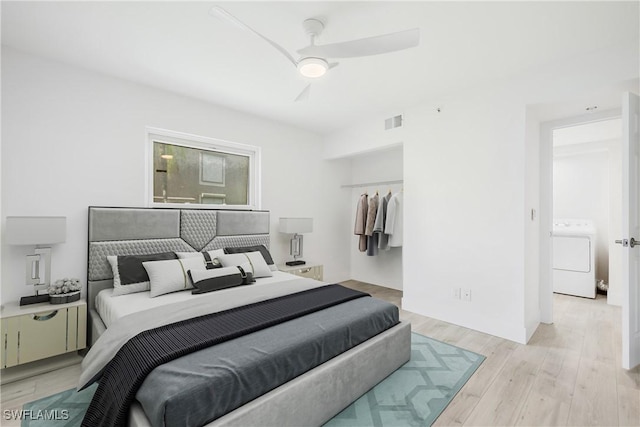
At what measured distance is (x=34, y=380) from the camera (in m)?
2.12

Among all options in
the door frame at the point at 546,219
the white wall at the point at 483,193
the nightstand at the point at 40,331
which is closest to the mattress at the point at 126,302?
the nightstand at the point at 40,331

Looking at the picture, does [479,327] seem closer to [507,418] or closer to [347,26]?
[507,418]

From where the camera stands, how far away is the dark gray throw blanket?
1.30 meters

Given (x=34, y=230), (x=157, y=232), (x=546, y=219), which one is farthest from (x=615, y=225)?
(x=34, y=230)

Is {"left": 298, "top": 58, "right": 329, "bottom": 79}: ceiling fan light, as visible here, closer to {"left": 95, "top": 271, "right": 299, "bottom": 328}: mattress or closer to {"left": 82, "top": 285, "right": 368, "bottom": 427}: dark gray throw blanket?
{"left": 82, "top": 285, "right": 368, "bottom": 427}: dark gray throw blanket

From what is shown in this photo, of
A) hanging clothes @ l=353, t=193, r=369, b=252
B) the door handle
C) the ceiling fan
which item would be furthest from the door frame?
the ceiling fan

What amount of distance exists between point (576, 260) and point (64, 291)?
19.6 ft

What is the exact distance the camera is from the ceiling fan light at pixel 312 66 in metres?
1.98

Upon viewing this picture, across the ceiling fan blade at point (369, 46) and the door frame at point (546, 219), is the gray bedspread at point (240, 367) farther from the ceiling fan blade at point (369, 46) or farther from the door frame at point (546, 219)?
the door frame at point (546, 219)

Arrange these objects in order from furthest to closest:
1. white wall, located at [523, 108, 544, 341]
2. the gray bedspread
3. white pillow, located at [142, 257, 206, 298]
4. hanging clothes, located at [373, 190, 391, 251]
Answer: hanging clothes, located at [373, 190, 391, 251] < white wall, located at [523, 108, 544, 341] < white pillow, located at [142, 257, 206, 298] < the gray bedspread

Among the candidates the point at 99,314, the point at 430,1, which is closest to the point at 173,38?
the point at 430,1

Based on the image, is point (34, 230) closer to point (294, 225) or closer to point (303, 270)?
point (294, 225)

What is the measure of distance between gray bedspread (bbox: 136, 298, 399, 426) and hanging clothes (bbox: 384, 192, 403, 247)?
224 centimetres

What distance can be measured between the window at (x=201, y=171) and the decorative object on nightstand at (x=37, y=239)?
91 cm
